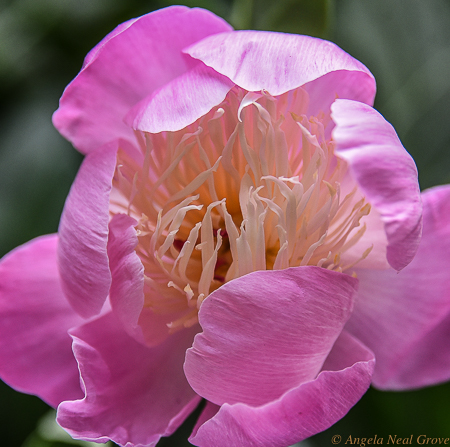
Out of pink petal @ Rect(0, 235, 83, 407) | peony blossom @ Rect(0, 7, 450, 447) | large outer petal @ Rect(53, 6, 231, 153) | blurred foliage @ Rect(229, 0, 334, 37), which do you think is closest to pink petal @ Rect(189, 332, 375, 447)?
peony blossom @ Rect(0, 7, 450, 447)

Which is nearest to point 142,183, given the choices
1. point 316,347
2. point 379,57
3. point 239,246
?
point 239,246

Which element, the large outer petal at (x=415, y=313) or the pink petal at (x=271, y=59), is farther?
the large outer petal at (x=415, y=313)

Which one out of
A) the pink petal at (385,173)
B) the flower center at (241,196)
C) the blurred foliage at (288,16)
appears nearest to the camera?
the pink petal at (385,173)

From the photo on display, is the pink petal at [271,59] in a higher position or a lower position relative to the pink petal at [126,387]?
higher

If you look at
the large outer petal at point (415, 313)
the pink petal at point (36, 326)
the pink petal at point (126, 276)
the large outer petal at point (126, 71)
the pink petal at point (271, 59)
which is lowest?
the pink petal at point (36, 326)

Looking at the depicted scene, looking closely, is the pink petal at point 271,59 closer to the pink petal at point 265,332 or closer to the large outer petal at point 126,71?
the large outer petal at point 126,71

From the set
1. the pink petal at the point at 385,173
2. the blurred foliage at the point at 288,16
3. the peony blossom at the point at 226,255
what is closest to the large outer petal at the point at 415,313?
the peony blossom at the point at 226,255

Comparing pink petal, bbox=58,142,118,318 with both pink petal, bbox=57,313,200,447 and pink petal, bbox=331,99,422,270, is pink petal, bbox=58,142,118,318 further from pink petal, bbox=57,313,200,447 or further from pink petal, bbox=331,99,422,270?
pink petal, bbox=331,99,422,270
